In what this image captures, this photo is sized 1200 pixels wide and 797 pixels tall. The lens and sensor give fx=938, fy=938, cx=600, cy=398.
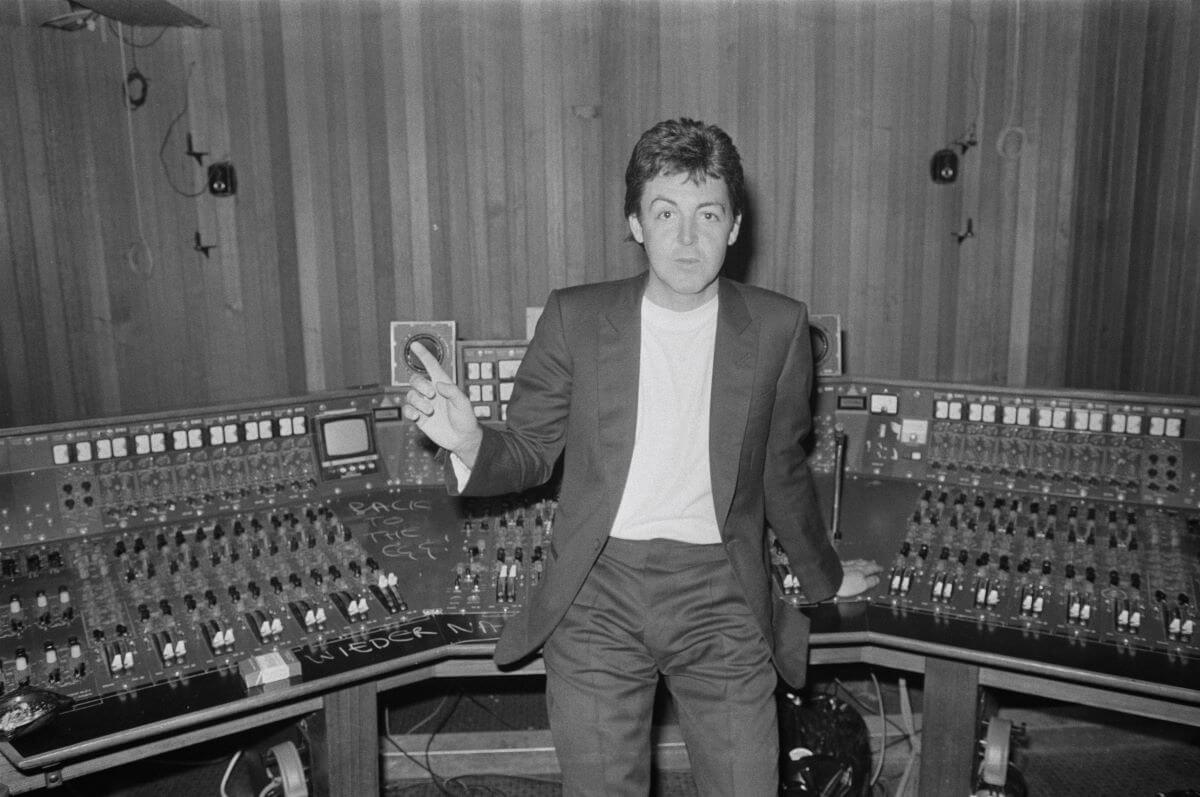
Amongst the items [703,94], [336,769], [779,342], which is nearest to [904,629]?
[779,342]

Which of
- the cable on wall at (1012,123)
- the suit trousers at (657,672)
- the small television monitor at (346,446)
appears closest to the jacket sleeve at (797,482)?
the suit trousers at (657,672)

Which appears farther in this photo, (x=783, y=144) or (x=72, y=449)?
(x=783, y=144)

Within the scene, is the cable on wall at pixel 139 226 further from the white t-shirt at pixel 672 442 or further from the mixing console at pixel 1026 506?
the mixing console at pixel 1026 506

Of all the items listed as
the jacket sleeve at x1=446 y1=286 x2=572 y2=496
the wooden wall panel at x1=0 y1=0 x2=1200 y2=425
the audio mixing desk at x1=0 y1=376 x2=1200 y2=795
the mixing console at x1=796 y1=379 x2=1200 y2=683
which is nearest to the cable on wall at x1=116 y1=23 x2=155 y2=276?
the wooden wall panel at x1=0 y1=0 x2=1200 y2=425

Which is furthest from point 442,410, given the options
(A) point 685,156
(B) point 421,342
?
(B) point 421,342

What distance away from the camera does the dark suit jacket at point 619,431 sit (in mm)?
1939

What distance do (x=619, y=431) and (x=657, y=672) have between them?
0.52 metres

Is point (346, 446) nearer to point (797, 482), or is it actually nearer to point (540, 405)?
point (540, 405)

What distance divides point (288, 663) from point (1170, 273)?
2841 millimetres

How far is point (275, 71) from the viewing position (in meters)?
3.42

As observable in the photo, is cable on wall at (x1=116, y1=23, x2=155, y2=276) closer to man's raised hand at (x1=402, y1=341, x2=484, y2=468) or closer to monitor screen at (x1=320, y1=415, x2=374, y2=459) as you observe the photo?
monitor screen at (x1=320, y1=415, x2=374, y2=459)

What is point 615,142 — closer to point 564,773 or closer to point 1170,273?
point 1170,273

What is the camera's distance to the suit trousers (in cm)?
187

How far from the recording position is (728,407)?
1.95 m
